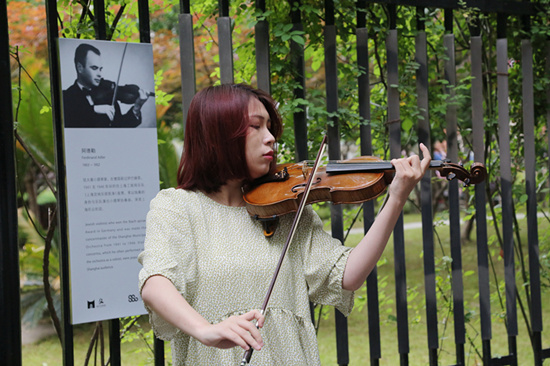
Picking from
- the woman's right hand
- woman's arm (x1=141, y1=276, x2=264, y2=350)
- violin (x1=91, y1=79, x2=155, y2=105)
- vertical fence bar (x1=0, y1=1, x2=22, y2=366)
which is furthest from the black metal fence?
the woman's right hand

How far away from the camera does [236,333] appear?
1.38 m

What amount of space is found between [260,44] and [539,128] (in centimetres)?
193

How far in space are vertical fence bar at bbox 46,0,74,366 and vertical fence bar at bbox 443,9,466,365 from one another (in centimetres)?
179

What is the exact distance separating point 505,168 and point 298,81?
50.0 inches

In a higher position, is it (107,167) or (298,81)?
(298,81)

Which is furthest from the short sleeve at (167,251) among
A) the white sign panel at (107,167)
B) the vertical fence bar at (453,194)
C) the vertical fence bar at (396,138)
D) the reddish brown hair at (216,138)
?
the vertical fence bar at (453,194)

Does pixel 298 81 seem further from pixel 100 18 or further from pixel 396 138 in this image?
pixel 100 18

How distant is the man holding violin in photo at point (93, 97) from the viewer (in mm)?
2266

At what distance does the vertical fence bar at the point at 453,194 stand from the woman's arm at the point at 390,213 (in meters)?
1.30

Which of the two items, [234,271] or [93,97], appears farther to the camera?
[93,97]

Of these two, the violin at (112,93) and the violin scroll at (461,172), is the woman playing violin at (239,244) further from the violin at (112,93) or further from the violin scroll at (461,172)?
the violin at (112,93)

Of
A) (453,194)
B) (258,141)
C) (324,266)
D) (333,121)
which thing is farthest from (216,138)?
(453,194)

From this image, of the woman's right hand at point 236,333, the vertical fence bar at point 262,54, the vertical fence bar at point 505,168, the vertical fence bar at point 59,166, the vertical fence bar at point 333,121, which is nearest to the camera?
the woman's right hand at point 236,333

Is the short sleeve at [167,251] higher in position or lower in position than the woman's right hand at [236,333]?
higher
